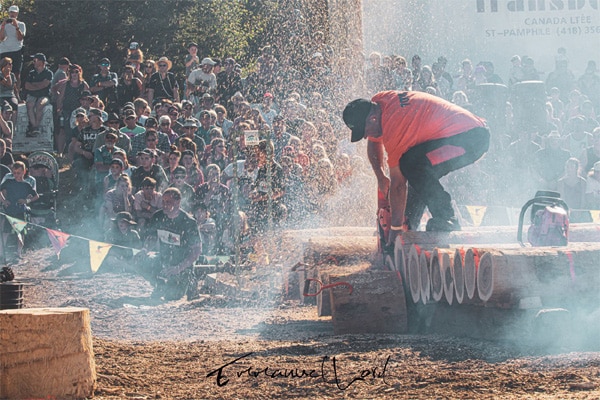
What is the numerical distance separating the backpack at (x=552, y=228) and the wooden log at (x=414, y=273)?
38.4 inches

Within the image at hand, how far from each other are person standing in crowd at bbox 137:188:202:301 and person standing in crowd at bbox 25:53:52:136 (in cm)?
527

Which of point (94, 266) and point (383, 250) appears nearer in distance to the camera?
point (383, 250)

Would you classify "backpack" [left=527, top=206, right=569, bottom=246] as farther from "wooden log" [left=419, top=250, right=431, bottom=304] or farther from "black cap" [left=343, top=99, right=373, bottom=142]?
"black cap" [left=343, top=99, right=373, bottom=142]

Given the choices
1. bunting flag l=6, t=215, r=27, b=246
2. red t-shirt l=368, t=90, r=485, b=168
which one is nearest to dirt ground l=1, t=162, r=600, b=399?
red t-shirt l=368, t=90, r=485, b=168

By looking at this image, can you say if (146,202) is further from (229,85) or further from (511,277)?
(511,277)

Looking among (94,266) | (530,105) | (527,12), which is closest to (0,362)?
(94,266)

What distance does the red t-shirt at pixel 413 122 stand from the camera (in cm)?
739

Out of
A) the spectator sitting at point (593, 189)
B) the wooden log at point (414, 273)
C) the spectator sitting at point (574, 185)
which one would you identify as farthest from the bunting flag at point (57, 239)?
the spectator sitting at point (593, 189)

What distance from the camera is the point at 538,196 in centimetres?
666

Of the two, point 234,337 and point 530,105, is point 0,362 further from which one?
point 530,105

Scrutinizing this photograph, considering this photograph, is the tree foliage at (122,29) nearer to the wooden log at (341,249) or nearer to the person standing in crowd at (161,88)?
the person standing in crowd at (161,88)

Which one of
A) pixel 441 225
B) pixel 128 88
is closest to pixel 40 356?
pixel 441 225

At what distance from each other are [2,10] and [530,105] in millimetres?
13162

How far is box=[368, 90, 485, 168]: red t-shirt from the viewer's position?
24.2 ft
